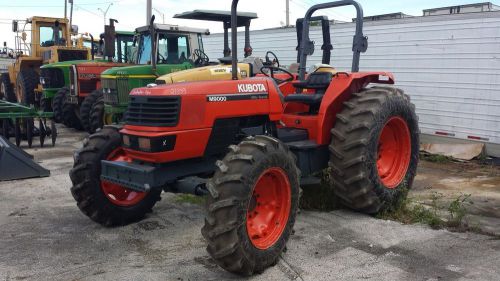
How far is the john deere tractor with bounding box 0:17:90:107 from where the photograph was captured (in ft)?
50.6

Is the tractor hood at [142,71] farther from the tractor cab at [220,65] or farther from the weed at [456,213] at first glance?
the weed at [456,213]

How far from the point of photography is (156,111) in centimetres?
423

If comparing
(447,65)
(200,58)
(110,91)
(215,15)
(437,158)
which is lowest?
(437,158)

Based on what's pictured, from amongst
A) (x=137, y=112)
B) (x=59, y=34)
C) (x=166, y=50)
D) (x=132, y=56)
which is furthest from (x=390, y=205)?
(x=59, y=34)

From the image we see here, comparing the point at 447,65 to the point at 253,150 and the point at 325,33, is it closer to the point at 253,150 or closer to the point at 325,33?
the point at 325,33

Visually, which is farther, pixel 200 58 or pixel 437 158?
pixel 200 58

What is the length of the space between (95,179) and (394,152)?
3424 mm

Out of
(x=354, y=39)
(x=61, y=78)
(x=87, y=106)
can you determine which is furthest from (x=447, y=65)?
(x=61, y=78)

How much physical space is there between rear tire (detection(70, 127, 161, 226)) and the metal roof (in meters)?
3.98

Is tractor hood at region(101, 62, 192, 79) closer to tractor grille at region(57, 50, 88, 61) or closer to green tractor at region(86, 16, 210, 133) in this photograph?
green tractor at region(86, 16, 210, 133)

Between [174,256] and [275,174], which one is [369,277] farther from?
[174,256]

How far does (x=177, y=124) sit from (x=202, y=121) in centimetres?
24

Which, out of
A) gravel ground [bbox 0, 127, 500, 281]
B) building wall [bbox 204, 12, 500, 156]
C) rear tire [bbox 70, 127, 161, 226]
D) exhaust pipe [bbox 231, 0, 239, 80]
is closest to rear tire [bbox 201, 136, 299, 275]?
gravel ground [bbox 0, 127, 500, 281]

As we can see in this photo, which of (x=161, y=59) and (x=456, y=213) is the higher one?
(x=161, y=59)
